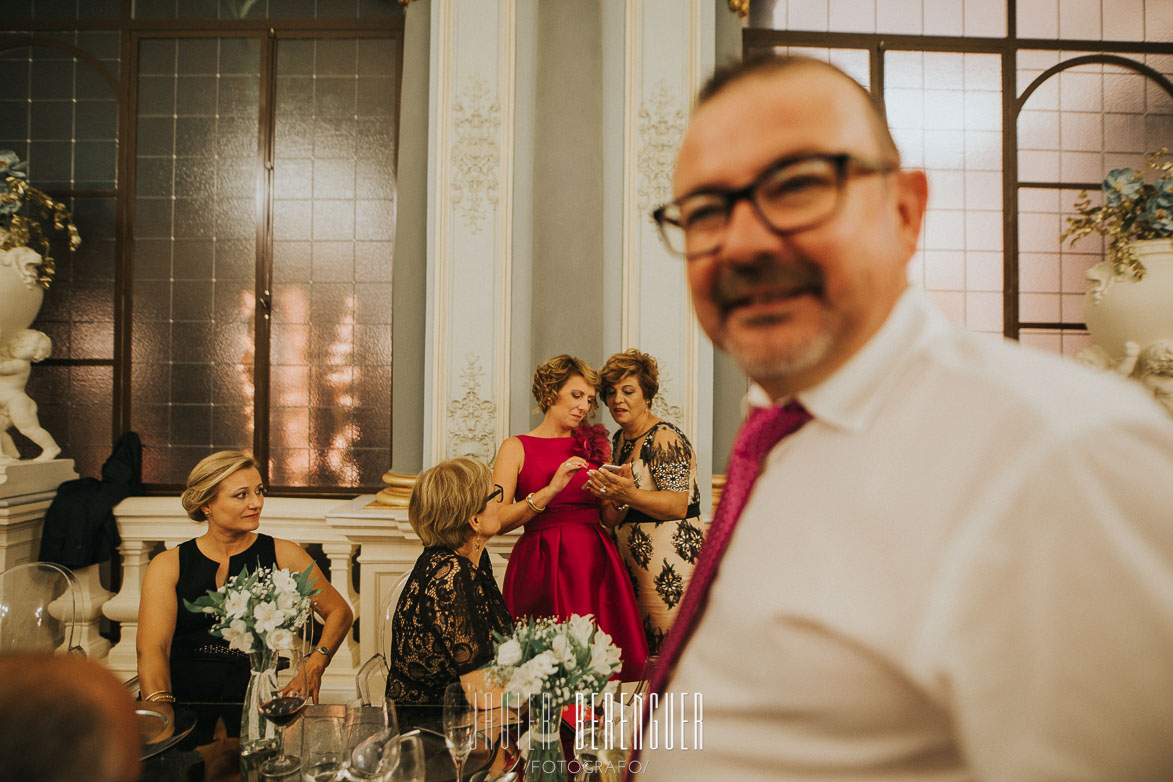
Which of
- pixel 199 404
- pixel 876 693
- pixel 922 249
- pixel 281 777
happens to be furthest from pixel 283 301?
pixel 876 693

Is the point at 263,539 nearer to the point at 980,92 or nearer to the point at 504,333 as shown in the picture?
the point at 504,333

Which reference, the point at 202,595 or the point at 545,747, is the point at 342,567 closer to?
the point at 202,595

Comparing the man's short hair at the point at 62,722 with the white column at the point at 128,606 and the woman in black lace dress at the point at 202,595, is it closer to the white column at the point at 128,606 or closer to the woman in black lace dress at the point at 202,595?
the woman in black lace dress at the point at 202,595

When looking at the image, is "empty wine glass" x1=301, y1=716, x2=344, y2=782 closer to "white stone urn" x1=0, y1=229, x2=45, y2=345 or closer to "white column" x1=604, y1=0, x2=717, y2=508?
"white column" x1=604, y1=0, x2=717, y2=508

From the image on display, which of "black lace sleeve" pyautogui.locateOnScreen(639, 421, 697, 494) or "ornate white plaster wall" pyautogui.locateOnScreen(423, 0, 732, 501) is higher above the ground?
"ornate white plaster wall" pyautogui.locateOnScreen(423, 0, 732, 501)

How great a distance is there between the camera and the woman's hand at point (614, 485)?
2.71 m

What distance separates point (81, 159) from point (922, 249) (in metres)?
5.11

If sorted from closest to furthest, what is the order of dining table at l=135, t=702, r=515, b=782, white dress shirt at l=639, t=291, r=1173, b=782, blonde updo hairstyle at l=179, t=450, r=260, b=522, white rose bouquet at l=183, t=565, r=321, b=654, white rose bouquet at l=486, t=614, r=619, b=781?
white dress shirt at l=639, t=291, r=1173, b=782 → white rose bouquet at l=486, t=614, r=619, b=781 → dining table at l=135, t=702, r=515, b=782 → white rose bouquet at l=183, t=565, r=321, b=654 → blonde updo hairstyle at l=179, t=450, r=260, b=522

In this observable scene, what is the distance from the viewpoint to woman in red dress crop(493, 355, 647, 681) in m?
2.77

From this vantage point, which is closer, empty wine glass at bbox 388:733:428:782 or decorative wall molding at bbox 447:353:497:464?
empty wine glass at bbox 388:733:428:782

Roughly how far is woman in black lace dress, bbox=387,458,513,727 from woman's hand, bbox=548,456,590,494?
550 mm

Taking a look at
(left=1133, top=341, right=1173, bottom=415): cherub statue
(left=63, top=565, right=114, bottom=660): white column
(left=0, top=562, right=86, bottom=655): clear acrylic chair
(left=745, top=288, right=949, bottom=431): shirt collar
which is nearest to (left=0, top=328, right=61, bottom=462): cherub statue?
(left=63, top=565, right=114, bottom=660): white column

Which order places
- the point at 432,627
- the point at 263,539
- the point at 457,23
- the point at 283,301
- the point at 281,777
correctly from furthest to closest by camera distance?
the point at 283,301, the point at 457,23, the point at 263,539, the point at 432,627, the point at 281,777

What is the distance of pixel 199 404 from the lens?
4.29m
